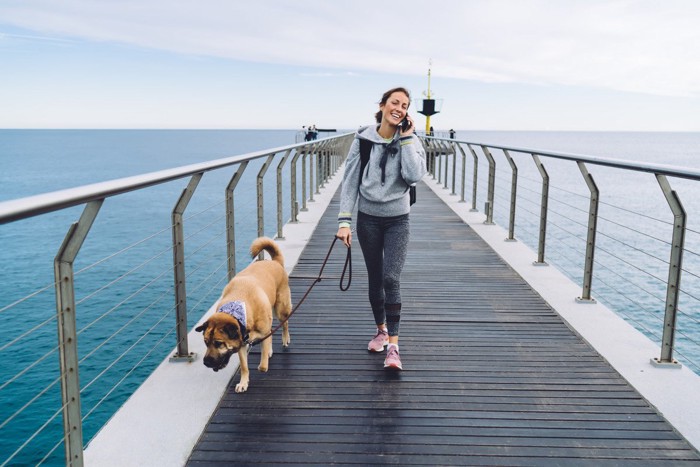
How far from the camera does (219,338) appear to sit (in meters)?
2.74

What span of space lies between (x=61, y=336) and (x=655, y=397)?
2632 mm

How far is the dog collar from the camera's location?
2834 mm

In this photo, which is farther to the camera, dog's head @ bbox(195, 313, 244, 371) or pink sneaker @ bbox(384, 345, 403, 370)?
pink sneaker @ bbox(384, 345, 403, 370)

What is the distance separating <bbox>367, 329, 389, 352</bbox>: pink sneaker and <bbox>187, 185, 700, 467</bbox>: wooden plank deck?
5cm

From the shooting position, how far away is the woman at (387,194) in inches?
128

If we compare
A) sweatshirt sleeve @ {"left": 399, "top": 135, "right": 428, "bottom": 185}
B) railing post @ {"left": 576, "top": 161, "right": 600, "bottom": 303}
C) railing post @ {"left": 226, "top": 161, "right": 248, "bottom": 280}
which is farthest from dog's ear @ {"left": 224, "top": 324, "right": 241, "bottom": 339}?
railing post @ {"left": 576, "top": 161, "right": 600, "bottom": 303}

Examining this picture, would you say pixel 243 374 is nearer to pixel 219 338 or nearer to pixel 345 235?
pixel 219 338

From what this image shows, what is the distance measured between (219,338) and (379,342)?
1.18m

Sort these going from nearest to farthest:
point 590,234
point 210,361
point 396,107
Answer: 1. point 210,361
2. point 396,107
3. point 590,234

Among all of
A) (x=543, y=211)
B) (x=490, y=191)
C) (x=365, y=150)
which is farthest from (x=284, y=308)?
(x=490, y=191)

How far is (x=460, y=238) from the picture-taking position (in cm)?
761

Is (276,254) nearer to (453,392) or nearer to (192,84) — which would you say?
(453,392)

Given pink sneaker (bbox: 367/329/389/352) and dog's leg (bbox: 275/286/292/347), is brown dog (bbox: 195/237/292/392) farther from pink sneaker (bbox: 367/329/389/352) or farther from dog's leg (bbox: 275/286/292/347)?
pink sneaker (bbox: 367/329/389/352)

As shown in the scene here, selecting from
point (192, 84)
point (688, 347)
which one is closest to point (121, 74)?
point (192, 84)
